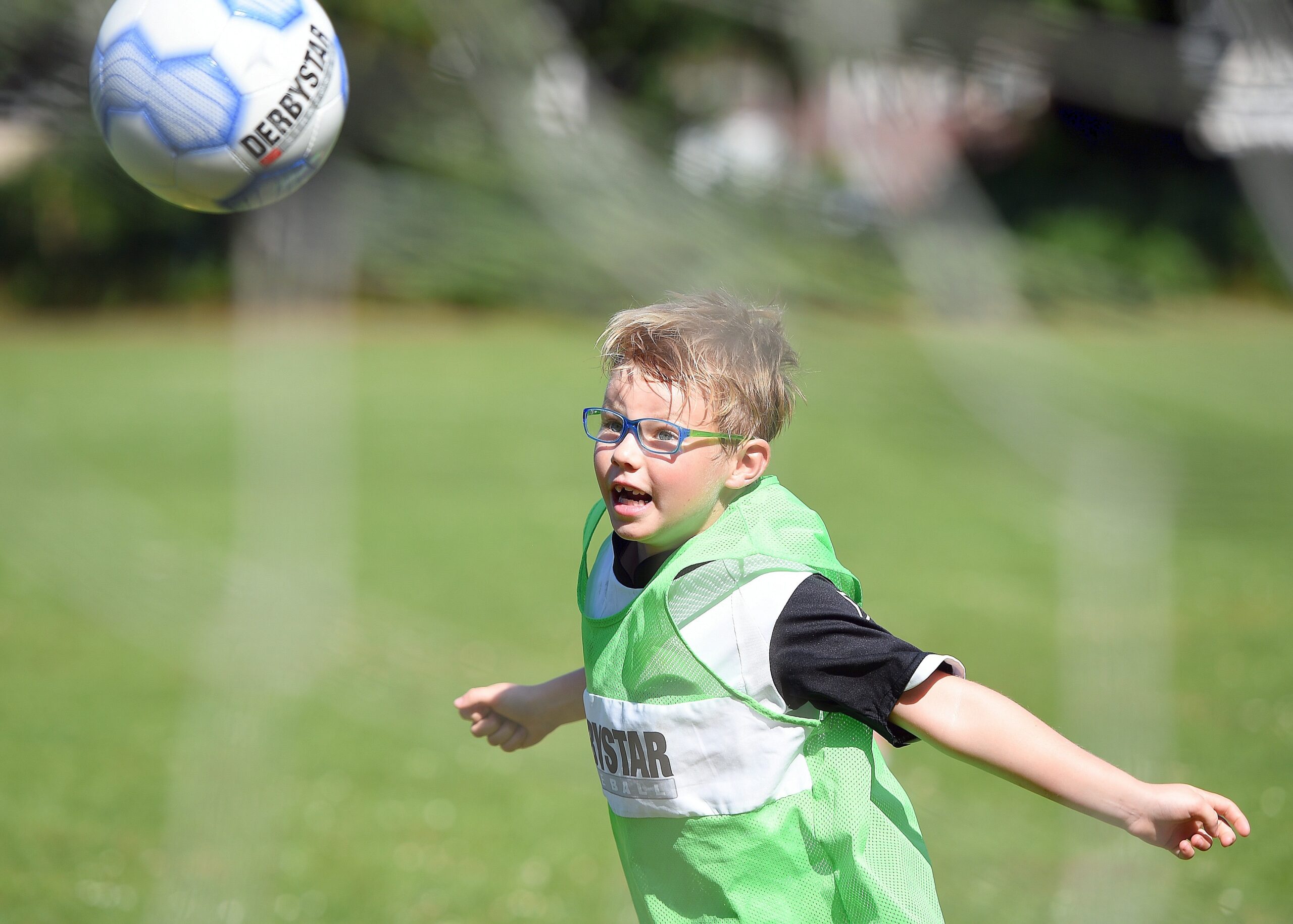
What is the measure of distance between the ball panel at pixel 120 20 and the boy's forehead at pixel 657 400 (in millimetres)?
1354

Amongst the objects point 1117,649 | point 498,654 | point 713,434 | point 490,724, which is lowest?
point 498,654

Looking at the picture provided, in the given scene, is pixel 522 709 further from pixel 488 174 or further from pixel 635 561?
pixel 488 174

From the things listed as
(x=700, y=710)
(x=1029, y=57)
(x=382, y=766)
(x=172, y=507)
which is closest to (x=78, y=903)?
(x=382, y=766)

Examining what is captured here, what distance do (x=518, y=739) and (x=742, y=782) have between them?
531 mm

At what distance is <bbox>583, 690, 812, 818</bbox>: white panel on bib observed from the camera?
1.50 metres

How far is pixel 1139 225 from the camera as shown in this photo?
5359 millimetres

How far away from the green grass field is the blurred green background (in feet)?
0.07

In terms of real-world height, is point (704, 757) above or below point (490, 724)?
above

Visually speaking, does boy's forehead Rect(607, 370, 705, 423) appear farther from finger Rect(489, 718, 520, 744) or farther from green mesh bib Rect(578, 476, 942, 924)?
finger Rect(489, 718, 520, 744)

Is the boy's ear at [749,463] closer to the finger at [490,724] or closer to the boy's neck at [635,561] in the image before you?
the boy's neck at [635,561]

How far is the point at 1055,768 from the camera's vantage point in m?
1.38

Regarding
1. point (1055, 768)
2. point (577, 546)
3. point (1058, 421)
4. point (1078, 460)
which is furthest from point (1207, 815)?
point (577, 546)

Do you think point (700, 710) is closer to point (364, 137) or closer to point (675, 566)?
point (675, 566)

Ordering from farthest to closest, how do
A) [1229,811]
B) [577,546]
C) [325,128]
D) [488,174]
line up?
[577,546] < [488,174] < [325,128] < [1229,811]
